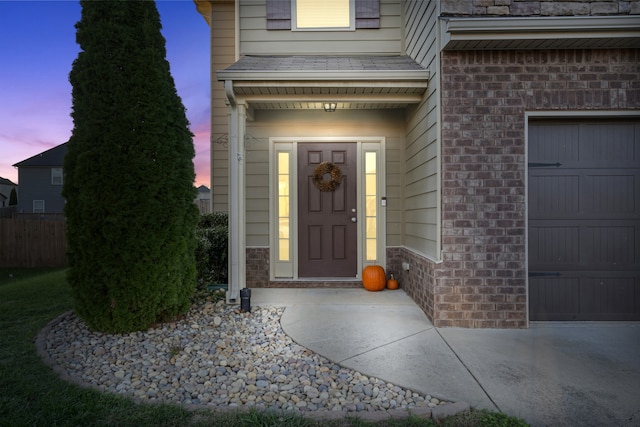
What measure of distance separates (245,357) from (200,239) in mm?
2418

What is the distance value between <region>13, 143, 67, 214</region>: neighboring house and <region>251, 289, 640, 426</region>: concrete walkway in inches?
814

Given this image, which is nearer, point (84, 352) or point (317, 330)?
point (84, 352)

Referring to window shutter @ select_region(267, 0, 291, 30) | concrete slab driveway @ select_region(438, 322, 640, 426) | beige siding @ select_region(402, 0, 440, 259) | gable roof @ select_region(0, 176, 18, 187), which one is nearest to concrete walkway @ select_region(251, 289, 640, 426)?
concrete slab driveway @ select_region(438, 322, 640, 426)

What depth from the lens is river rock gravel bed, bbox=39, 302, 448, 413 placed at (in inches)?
85.5

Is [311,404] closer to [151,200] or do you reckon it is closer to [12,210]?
[151,200]

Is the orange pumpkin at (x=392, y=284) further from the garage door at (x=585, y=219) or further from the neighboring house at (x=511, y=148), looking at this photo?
the garage door at (x=585, y=219)

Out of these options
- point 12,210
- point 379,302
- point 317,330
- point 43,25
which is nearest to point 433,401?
point 317,330

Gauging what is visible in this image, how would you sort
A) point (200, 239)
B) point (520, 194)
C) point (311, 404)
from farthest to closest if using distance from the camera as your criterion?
point (200, 239), point (520, 194), point (311, 404)

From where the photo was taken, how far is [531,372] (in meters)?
2.50

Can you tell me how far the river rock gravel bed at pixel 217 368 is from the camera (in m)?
2.17

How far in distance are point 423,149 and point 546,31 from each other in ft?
5.00

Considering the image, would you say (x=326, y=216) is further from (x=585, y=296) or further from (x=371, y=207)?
(x=585, y=296)

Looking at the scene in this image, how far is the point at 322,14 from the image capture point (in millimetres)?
5254

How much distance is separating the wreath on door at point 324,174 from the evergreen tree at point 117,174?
2.21 meters
